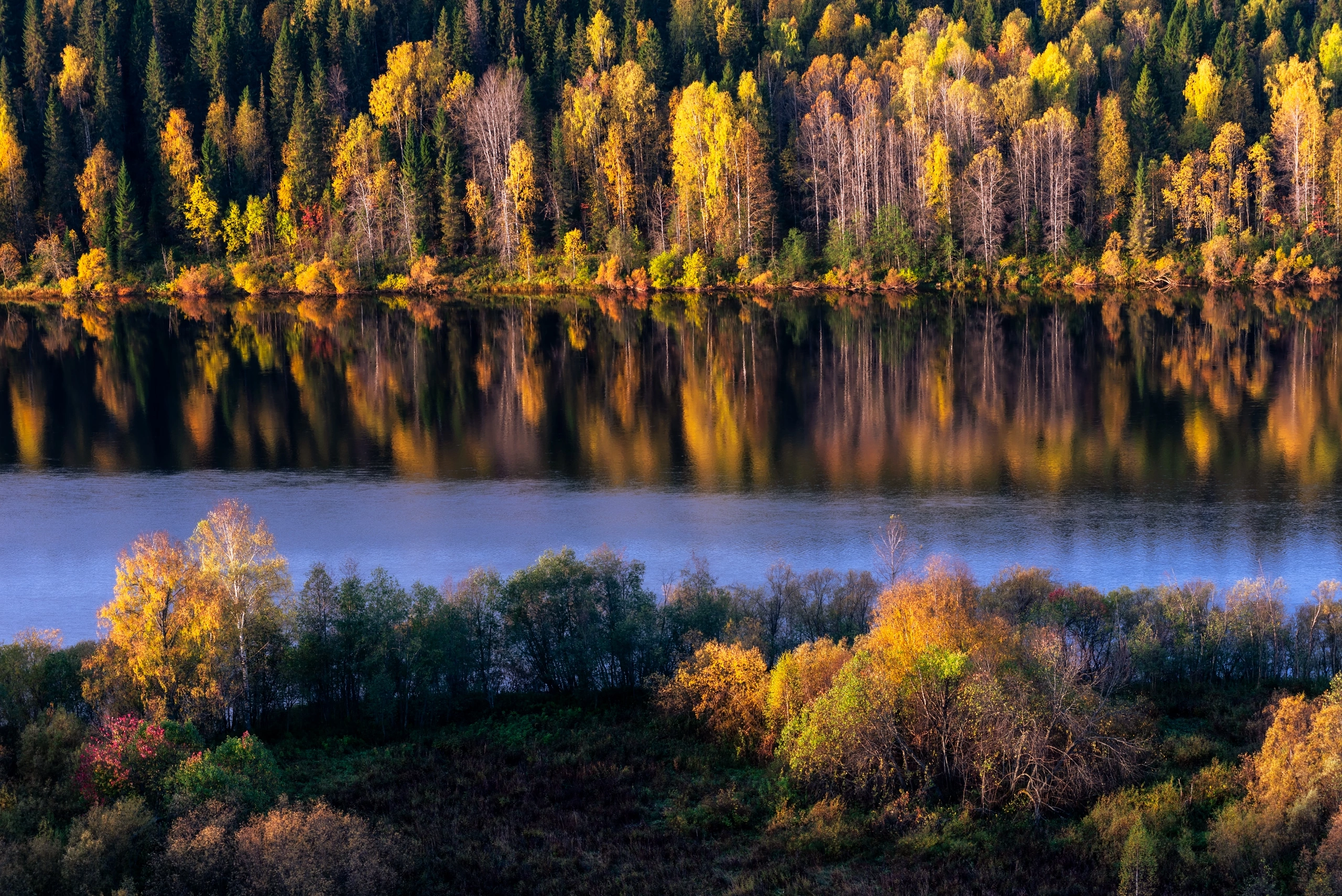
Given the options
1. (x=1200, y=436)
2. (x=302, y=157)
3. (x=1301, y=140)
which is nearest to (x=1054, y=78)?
(x=1301, y=140)

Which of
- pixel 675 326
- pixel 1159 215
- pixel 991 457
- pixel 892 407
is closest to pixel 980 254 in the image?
pixel 1159 215

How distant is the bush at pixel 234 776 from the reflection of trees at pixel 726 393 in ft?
77.5

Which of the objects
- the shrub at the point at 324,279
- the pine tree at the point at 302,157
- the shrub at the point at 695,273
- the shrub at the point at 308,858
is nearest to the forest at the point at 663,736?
the shrub at the point at 308,858

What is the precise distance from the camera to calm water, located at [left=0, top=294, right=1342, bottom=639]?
37.1 metres

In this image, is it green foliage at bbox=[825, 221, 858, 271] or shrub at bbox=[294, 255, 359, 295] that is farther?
shrub at bbox=[294, 255, 359, 295]

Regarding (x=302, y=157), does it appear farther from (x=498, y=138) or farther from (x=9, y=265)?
(x=9, y=265)

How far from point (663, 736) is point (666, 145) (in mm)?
97244

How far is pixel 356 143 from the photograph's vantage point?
11662 centimetres

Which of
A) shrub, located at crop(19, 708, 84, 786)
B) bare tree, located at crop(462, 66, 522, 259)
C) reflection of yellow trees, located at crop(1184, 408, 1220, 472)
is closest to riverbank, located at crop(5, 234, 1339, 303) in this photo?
bare tree, located at crop(462, 66, 522, 259)

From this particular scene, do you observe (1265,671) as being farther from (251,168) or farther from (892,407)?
(251,168)

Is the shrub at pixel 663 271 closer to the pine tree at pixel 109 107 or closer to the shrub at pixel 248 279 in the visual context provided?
the shrub at pixel 248 279

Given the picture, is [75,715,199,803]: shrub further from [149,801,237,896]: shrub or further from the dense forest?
the dense forest

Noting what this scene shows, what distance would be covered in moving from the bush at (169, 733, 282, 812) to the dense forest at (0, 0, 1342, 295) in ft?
287

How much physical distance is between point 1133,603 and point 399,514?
2347 cm
